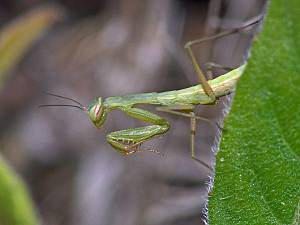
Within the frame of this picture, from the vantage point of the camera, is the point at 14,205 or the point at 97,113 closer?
the point at 14,205

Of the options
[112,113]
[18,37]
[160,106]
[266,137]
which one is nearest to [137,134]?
[160,106]

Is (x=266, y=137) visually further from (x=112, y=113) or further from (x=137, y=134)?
(x=112, y=113)

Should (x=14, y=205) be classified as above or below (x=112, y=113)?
above

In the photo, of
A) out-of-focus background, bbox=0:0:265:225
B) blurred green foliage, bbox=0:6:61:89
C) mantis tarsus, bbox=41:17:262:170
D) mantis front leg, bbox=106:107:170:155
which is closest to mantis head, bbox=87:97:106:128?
mantis tarsus, bbox=41:17:262:170

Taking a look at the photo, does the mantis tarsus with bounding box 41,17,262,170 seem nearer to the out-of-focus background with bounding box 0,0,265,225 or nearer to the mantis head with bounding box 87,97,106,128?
the mantis head with bounding box 87,97,106,128

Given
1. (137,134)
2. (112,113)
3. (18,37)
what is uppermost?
(18,37)

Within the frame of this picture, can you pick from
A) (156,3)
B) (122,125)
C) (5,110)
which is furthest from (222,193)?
(5,110)
